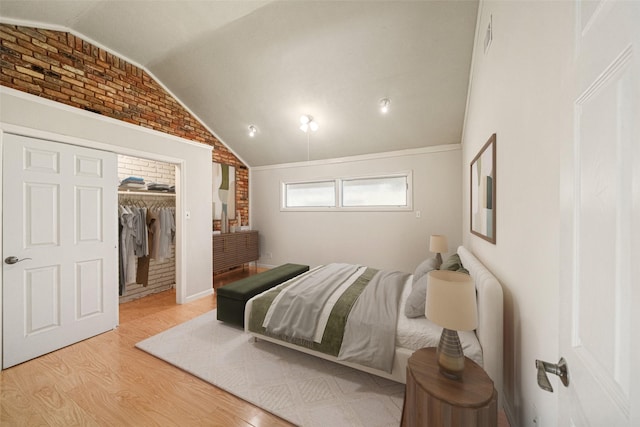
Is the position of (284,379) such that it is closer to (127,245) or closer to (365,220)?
(127,245)

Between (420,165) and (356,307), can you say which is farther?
(420,165)

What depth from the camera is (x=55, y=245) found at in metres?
2.29

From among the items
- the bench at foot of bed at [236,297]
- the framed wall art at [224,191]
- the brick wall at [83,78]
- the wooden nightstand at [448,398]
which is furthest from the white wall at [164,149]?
the wooden nightstand at [448,398]

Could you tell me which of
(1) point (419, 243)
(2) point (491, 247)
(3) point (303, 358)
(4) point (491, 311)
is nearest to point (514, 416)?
(4) point (491, 311)

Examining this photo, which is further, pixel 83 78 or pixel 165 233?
pixel 165 233

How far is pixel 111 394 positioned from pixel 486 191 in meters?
3.39

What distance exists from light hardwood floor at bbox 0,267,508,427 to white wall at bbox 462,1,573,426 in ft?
1.72

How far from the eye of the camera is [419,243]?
13.2ft

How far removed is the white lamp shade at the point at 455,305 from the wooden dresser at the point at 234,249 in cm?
392

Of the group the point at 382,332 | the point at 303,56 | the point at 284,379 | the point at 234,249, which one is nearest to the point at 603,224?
the point at 382,332

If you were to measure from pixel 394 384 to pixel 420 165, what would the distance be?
3.27m

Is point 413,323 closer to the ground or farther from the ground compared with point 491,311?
closer to the ground

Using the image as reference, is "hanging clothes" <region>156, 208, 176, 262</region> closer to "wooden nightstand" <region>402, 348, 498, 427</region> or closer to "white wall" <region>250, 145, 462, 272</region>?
"white wall" <region>250, 145, 462, 272</region>

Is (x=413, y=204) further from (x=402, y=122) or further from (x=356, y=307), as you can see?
(x=356, y=307)
